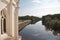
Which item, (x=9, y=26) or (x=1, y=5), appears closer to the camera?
(x=1, y=5)

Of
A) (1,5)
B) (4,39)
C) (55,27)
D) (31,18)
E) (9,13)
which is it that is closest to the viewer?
(1,5)

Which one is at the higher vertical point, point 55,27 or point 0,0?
point 0,0

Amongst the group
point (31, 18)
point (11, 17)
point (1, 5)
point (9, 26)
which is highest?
point (1, 5)

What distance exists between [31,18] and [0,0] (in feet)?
246

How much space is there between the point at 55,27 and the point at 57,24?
0.91 meters

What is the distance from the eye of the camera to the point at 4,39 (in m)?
3.29

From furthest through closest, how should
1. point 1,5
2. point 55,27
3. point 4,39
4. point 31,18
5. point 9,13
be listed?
point 31,18, point 55,27, point 9,13, point 4,39, point 1,5

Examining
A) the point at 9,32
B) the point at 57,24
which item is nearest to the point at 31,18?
the point at 57,24

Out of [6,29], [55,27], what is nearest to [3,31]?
[6,29]

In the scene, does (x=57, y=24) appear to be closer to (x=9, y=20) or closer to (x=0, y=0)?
(x=9, y=20)

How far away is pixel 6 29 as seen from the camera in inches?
148

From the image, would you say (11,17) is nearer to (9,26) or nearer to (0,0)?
(9,26)

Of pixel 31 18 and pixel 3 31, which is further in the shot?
pixel 31 18

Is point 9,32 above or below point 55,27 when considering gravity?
above
